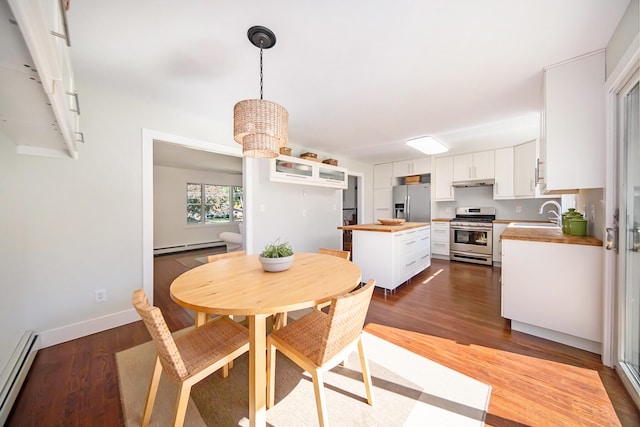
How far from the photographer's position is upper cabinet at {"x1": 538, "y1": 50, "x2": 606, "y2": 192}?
5.64ft

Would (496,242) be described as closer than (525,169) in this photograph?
No

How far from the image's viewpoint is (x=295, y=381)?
59.4 inches

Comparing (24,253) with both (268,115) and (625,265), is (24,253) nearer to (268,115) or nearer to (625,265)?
(268,115)

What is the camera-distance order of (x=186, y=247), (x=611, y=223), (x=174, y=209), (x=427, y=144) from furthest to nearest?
(x=186, y=247) < (x=174, y=209) < (x=427, y=144) < (x=611, y=223)

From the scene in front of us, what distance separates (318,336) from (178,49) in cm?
217

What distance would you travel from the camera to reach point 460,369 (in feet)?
5.26

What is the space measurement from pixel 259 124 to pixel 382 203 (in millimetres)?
4662

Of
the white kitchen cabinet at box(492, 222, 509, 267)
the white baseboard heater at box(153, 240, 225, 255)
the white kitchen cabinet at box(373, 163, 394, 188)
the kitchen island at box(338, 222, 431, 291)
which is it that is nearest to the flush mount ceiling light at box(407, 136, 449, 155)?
the kitchen island at box(338, 222, 431, 291)

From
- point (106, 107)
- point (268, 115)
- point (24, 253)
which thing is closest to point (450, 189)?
point (268, 115)

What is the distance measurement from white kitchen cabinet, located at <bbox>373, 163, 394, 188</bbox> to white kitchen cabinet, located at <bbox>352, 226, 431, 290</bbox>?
226 cm

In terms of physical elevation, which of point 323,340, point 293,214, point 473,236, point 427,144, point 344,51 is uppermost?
point 344,51

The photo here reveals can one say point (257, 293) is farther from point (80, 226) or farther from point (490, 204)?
point (490, 204)

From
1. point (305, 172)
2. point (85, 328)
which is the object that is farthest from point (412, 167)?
point (85, 328)

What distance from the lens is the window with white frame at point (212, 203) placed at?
6484 millimetres
